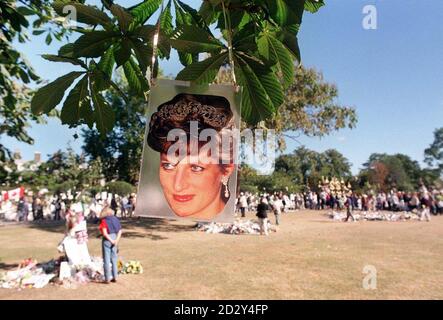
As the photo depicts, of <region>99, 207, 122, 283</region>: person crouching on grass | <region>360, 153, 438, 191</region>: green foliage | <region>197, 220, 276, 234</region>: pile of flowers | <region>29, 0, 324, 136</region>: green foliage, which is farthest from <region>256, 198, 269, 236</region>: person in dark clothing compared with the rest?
<region>360, 153, 438, 191</region>: green foliage

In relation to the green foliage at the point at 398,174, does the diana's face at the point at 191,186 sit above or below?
below

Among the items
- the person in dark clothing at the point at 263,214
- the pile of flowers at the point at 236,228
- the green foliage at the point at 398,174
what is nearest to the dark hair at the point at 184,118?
the person in dark clothing at the point at 263,214

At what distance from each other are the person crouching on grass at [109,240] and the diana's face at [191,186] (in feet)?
24.6

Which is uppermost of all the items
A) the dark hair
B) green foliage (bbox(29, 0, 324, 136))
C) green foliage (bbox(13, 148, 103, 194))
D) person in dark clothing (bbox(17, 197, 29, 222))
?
green foliage (bbox(13, 148, 103, 194))

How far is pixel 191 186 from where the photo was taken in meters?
1.08

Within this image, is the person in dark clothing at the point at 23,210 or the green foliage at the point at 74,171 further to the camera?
the person in dark clothing at the point at 23,210

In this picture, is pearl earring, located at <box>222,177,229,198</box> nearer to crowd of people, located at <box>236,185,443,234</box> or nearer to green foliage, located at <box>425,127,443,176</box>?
crowd of people, located at <box>236,185,443,234</box>

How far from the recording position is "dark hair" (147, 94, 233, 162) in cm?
110

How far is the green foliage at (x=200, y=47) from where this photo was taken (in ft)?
3.89

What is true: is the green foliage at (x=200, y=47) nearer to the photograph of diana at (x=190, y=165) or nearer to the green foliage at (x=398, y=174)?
the photograph of diana at (x=190, y=165)

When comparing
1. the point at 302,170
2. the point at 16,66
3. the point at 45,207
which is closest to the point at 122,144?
the point at 45,207

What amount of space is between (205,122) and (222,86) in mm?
137

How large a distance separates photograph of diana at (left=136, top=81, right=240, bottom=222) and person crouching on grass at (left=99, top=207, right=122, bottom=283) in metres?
7.50
